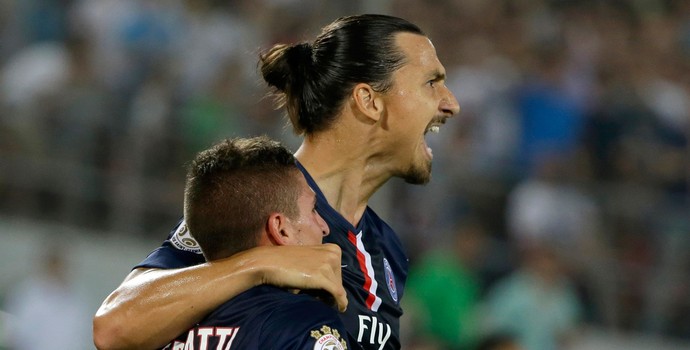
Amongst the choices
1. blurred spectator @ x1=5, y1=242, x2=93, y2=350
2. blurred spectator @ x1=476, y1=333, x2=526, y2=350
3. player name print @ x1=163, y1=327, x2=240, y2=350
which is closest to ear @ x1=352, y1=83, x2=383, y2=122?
player name print @ x1=163, y1=327, x2=240, y2=350

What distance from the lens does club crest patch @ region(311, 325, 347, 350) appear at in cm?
242

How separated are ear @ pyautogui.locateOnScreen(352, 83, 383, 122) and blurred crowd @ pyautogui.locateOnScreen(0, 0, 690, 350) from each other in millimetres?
3605

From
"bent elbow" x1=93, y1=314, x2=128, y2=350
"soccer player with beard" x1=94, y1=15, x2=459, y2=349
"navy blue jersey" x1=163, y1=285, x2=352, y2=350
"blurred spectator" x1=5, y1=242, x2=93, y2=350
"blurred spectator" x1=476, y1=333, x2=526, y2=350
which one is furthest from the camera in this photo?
"blurred spectator" x1=5, y1=242, x2=93, y2=350

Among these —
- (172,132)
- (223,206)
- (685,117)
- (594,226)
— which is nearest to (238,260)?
(223,206)

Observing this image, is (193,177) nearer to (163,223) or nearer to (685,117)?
(163,223)

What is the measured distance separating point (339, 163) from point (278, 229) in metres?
0.86

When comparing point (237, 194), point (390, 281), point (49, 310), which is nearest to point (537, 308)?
point (49, 310)

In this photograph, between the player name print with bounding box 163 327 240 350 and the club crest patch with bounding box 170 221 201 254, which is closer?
the player name print with bounding box 163 327 240 350

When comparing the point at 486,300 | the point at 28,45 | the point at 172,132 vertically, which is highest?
the point at 28,45

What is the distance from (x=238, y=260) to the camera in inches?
104

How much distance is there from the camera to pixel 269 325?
2428 mm

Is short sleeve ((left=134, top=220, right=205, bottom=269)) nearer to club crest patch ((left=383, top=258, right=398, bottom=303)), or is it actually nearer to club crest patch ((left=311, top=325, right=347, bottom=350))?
club crest patch ((left=383, top=258, right=398, bottom=303))

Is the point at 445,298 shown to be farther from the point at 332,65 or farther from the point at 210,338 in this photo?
the point at 210,338

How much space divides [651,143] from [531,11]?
1.97 meters
